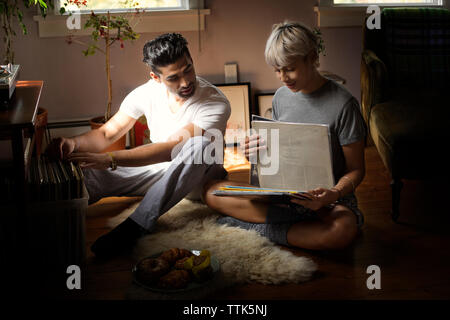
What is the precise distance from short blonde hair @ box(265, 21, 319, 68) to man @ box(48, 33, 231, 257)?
451mm

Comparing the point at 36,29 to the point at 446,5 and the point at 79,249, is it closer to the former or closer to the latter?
the point at 79,249

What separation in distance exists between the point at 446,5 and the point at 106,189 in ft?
8.29

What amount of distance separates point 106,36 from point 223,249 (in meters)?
1.55

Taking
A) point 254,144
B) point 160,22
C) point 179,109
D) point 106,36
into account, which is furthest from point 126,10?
point 254,144

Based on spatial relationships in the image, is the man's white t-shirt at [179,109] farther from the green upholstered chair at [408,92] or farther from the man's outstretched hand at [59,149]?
the green upholstered chair at [408,92]

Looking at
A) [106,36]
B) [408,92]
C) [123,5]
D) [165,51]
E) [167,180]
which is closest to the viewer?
[167,180]

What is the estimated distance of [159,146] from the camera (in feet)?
7.11

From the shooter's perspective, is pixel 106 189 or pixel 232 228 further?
pixel 106 189

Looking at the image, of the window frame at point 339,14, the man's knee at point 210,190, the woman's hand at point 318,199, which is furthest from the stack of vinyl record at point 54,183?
the window frame at point 339,14

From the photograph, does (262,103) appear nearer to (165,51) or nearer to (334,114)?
(165,51)

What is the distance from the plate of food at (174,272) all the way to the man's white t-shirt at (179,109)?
2.06 feet

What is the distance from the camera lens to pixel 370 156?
124 inches

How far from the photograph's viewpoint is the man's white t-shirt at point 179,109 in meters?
Result: 2.24
